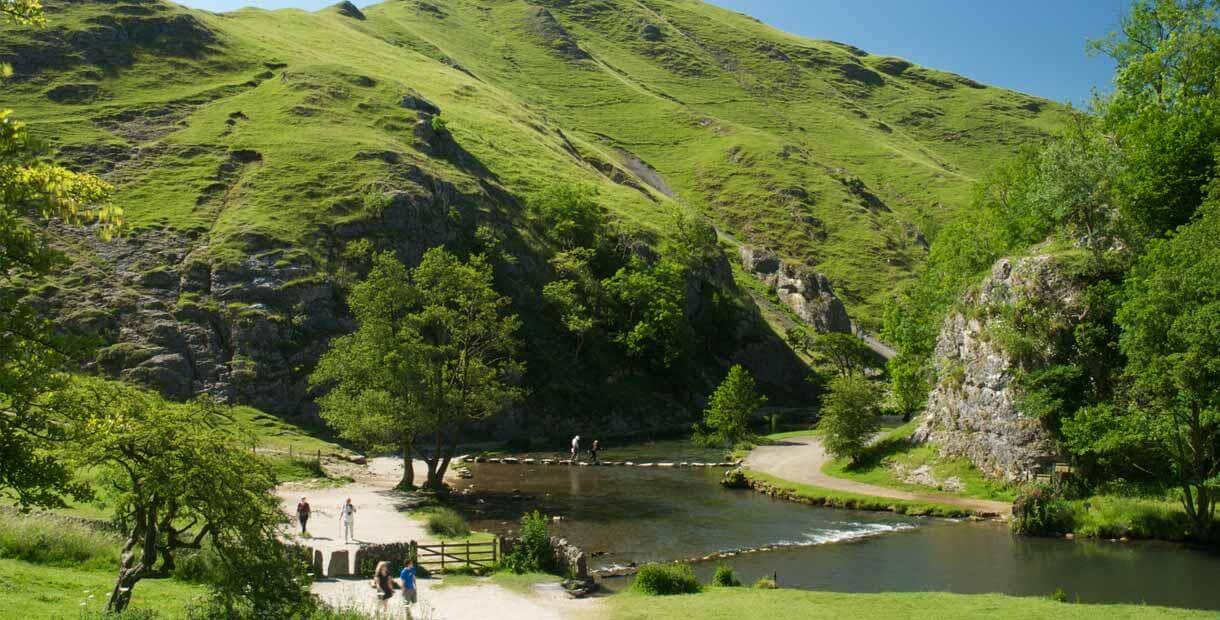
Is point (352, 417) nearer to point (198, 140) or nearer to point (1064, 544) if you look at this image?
point (1064, 544)

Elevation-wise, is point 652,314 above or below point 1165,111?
below

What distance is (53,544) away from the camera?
27.4 m

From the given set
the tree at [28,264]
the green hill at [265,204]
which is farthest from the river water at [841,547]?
the green hill at [265,204]

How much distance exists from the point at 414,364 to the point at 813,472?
100 feet

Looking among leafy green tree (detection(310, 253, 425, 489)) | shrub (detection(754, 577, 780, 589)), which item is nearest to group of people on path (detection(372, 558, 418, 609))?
shrub (detection(754, 577, 780, 589))

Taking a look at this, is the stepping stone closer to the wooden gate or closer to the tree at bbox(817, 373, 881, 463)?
the wooden gate

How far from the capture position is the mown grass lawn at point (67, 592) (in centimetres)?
1979

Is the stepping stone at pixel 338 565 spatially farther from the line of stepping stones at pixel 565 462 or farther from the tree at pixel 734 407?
the tree at pixel 734 407

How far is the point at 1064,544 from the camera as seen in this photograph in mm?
39062

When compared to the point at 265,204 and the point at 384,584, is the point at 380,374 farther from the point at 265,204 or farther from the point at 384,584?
the point at 265,204

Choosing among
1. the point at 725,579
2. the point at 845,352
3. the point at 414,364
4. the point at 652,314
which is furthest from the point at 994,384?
the point at 845,352

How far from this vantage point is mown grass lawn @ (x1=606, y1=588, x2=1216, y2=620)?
24422mm

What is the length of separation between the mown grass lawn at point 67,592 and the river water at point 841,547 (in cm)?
1591

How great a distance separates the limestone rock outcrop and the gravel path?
72208 millimetres
